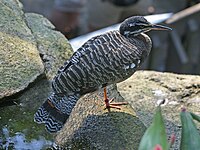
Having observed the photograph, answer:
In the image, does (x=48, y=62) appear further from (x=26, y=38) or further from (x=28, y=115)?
(x=28, y=115)

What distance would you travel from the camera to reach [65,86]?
8.69 feet

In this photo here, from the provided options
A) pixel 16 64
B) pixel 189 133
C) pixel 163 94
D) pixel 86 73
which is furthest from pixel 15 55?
pixel 189 133

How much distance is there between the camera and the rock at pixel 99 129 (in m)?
2.58

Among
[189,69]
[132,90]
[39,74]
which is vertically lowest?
[189,69]

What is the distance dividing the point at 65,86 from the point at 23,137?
1.16ft

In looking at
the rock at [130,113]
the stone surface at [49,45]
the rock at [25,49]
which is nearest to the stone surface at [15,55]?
the rock at [25,49]

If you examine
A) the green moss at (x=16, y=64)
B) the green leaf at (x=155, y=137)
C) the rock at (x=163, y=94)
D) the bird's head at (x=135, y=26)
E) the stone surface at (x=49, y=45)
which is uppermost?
the green leaf at (x=155, y=137)

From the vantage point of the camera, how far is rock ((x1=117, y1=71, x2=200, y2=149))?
10.0 feet

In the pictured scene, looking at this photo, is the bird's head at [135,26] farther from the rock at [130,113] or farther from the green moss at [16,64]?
the green moss at [16,64]

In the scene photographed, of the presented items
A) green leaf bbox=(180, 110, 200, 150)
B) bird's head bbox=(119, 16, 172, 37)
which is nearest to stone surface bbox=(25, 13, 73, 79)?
bird's head bbox=(119, 16, 172, 37)

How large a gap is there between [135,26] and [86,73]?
478 mm

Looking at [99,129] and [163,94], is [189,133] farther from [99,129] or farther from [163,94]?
[163,94]

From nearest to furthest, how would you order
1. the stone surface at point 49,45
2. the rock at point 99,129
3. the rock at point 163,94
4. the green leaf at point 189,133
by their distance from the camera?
the green leaf at point 189,133, the rock at point 99,129, the rock at point 163,94, the stone surface at point 49,45

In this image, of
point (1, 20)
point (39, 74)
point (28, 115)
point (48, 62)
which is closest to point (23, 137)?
point (28, 115)
